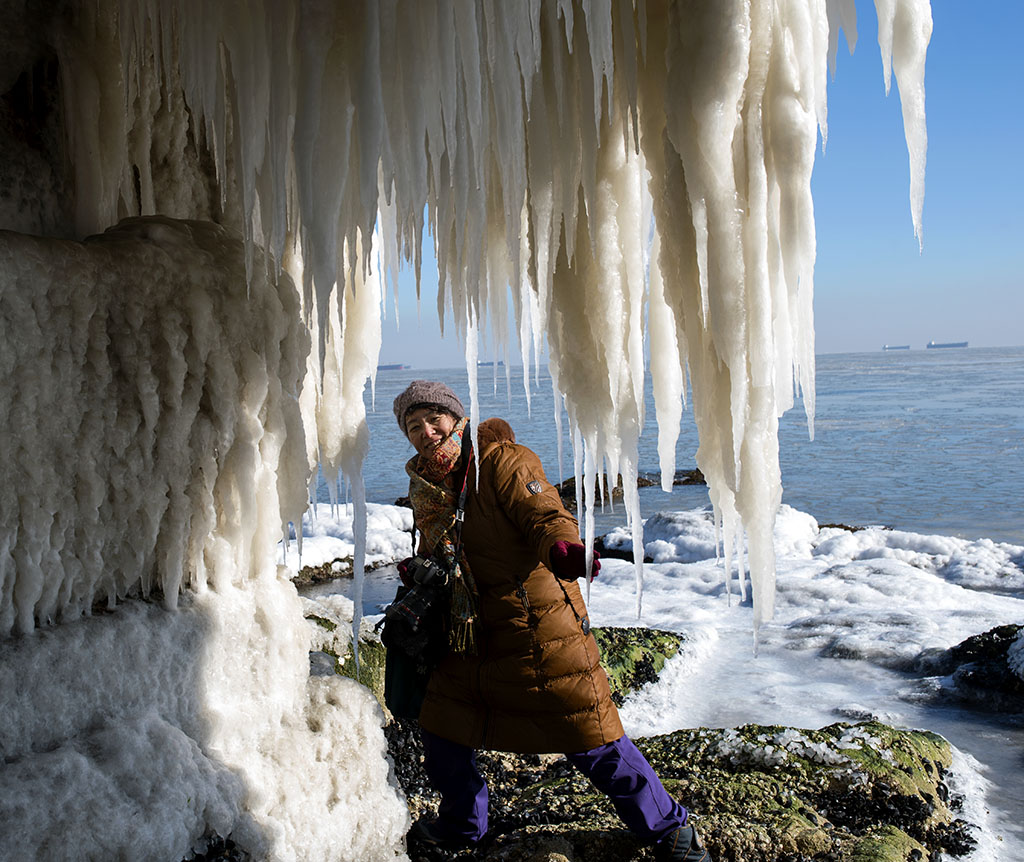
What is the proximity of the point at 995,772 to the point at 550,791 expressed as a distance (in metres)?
3.09

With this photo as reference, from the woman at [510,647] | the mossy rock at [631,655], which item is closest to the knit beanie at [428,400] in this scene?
the woman at [510,647]

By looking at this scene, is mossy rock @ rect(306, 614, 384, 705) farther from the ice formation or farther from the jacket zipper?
the ice formation

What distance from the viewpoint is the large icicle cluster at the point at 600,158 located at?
5.53ft

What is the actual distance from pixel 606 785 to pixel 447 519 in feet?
3.78

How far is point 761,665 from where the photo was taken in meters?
7.49

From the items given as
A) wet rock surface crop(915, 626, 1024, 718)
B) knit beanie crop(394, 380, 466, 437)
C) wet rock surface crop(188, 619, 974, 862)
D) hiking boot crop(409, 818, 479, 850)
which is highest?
knit beanie crop(394, 380, 466, 437)

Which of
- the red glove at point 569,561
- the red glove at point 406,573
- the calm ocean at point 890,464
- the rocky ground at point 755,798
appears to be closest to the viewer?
the red glove at point 569,561

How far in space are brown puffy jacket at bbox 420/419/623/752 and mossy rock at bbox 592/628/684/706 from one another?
11.4 feet

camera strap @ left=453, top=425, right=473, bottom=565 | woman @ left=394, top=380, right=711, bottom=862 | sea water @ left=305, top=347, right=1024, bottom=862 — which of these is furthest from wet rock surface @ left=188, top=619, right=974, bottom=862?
camera strap @ left=453, top=425, right=473, bottom=565

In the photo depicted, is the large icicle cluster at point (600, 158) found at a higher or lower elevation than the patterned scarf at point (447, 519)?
higher

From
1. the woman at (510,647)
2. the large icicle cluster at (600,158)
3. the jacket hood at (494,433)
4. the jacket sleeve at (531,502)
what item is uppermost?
the large icicle cluster at (600,158)

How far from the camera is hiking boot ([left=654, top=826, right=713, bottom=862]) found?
2953mm

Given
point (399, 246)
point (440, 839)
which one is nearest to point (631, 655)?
point (440, 839)

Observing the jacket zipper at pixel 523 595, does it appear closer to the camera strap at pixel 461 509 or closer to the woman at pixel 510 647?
the woman at pixel 510 647
